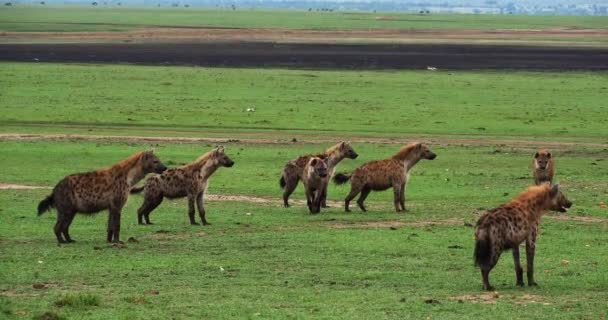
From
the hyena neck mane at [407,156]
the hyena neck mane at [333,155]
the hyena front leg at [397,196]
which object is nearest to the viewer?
the hyena front leg at [397,196]

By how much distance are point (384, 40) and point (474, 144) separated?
5698cm

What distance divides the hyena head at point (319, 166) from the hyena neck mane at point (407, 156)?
1225mm

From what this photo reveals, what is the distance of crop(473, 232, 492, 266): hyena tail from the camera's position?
39.8 feet

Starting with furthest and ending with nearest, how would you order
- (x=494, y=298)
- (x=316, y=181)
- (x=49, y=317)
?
(x=316, y=181)
(x=494, y=298)
(x=49, y=317)

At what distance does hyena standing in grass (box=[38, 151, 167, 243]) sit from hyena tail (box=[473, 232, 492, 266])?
4749 millimetres

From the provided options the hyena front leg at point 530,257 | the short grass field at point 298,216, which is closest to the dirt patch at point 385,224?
the short grass field at point 298,216

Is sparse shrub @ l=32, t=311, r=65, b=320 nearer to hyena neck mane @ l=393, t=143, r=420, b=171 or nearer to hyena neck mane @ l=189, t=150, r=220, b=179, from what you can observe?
hyena neck mane @ l=189, t=150, r=220, b=179

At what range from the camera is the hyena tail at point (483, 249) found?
12117 millimetres

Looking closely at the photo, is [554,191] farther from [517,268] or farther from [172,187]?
[172,187]

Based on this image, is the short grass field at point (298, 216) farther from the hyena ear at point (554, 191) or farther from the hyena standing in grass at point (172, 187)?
the hyena ear at point (554, 191)

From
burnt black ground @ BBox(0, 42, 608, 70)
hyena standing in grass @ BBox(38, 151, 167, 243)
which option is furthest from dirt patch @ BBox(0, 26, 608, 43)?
hyena standing in grass @ BBox(38, 151, 167, 243)

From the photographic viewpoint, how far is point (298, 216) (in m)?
18.1

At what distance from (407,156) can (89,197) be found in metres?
5.88

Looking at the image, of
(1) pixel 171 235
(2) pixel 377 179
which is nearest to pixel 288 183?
(2) pixel 377 179
